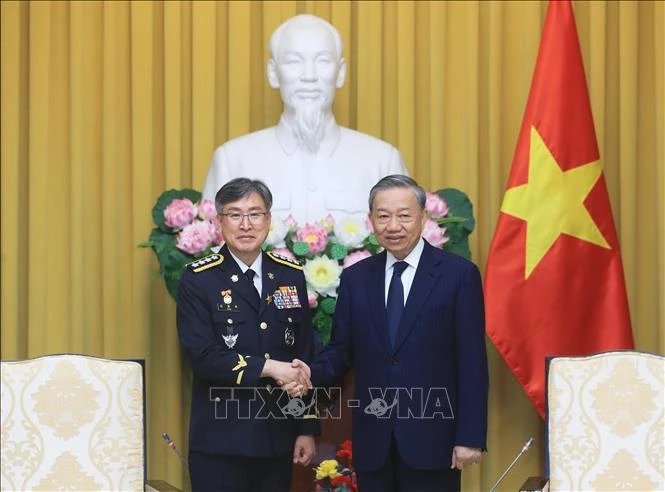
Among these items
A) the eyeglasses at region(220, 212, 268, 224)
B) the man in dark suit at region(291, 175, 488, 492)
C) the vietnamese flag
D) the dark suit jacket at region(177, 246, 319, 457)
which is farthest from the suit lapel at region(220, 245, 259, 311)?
the vietnamese flag

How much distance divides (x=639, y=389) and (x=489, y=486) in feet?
6.64

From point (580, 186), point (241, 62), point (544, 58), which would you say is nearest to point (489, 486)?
point (580, 186)

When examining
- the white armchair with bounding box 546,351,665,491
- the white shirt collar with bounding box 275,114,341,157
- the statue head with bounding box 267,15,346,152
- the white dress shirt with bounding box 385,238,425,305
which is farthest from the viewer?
the white shirt collar with bounding box 275,114,341,157

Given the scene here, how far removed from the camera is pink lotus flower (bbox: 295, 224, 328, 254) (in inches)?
178

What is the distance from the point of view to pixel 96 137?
5773 mm

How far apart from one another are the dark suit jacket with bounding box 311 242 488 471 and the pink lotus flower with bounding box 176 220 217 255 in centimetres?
106

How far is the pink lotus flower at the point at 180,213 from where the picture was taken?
4738mm

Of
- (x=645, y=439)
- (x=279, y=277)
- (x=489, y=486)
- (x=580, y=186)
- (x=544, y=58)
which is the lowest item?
(x=489, y=486)

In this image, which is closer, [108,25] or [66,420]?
[66,420]

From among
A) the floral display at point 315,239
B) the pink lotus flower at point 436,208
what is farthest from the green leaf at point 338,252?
the pink lotus flower at point 436,208

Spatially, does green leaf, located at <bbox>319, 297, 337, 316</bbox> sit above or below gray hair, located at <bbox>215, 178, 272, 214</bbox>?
below

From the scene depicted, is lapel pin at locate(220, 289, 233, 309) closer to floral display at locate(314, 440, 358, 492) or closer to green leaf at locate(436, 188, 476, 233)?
floral display at locate(314, 440, 358, 492)

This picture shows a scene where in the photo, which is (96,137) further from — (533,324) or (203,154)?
(533,324)

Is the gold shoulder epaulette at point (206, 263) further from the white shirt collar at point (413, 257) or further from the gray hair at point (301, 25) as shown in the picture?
the gray hair at point (301, 25)
